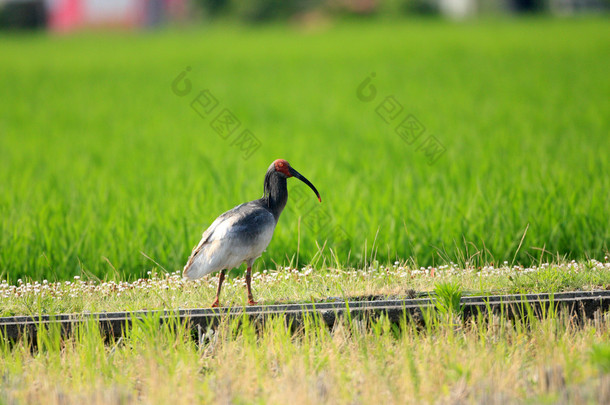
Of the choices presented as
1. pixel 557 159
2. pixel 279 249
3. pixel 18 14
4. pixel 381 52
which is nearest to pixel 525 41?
pixel 381 52

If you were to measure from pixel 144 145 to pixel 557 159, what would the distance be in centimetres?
692

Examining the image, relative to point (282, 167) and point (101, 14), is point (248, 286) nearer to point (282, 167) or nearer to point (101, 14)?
point (282, 167)

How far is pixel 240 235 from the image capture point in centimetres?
386

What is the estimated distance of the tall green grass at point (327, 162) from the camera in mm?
5797

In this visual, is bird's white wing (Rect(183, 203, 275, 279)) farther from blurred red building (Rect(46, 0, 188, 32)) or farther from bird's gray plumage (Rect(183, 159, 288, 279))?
blurred red building (Rect(46, 0, 188, 32))

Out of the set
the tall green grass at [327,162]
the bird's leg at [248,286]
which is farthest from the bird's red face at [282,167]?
the tall green grass at [327,162]

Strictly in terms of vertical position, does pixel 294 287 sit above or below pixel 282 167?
below

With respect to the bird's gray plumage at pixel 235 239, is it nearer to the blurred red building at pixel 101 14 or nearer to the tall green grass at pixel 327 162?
the tall green grass at pixel 327 162

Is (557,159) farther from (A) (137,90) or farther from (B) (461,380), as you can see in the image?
(A) (137,90)

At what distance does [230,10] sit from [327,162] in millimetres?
60927

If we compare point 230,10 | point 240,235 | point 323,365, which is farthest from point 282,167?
point 230,10

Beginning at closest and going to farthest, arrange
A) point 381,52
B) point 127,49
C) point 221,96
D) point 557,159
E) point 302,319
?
1. point 302,319
2. point 557,159
3. point 221,96
4. point 381,52
5. point 127,49

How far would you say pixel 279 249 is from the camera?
583 cm

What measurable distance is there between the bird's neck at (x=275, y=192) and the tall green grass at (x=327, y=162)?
1.28 metres
